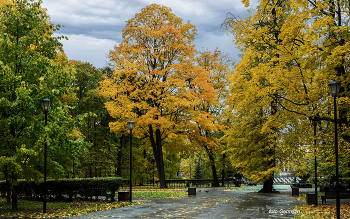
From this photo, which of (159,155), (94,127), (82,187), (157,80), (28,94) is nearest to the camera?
(28,94)

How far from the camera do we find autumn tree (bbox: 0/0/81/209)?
1254 centimetres

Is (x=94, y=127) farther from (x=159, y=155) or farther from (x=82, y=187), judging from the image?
(x=82, y=187)

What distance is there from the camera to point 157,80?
2639 cm

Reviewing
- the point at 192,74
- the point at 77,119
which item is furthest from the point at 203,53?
the point at 77,119

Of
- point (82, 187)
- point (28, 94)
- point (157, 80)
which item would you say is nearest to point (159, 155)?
point (157, 80)

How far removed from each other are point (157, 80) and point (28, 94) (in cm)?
1427

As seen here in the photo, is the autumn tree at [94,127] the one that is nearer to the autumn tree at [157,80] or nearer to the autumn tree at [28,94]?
the autumn tree at [157,80]

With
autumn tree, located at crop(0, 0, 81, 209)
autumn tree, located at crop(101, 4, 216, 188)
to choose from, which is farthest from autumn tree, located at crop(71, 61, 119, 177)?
autumn tree, located at crop(0, 0, 81, 209)

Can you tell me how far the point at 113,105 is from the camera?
88.2ft

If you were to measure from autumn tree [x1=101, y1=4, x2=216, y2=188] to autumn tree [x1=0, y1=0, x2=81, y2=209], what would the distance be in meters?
11.4

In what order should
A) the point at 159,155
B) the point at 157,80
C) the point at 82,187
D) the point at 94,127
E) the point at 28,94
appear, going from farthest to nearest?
the point at 94,127 → the point at 159,155 → the point at 157,80 → the point at 82,187 → the point at 28,94

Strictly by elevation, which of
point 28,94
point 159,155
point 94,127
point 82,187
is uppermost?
point 28,94

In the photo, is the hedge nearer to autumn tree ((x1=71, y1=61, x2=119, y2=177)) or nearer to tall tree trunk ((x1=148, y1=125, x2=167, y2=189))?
tall tree trunk ((x1=148, y1=125, x2=167, y2=189))

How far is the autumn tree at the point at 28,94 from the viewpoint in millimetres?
12539
